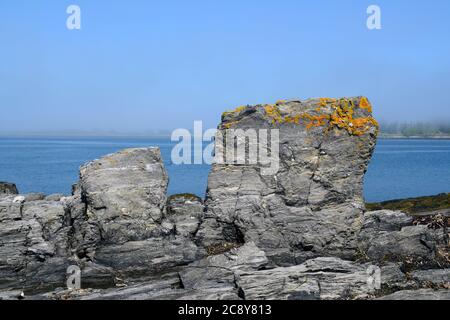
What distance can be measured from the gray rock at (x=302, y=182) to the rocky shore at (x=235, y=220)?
4cm

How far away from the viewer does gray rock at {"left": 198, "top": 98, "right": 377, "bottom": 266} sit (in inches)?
846

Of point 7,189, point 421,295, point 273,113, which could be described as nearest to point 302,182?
point 273,113

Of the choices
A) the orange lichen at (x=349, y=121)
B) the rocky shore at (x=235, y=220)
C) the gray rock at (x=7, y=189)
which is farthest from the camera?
the gray rock at (x=7, y=189)

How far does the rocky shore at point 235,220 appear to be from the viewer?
1989 cm

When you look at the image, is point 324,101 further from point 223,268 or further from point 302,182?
point 223,268

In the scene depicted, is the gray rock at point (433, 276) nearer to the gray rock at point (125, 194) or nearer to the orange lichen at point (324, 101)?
the orange lichen at point (324, 101)

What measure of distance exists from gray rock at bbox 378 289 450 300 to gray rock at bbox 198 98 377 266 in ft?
16.0

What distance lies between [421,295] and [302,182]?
7080mm

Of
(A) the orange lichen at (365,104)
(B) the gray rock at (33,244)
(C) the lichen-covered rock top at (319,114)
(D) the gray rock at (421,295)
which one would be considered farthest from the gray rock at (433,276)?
(B) the gray rock at (33,244)

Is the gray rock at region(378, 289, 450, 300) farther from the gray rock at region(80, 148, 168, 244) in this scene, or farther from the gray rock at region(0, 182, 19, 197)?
the gray rock at region(0, 182, 19, 197)

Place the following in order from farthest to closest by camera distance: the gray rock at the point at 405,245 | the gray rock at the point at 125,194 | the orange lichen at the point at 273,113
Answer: the orange lichen at the point at 273,113 < the gray rock at the point at 125,194 < the gray rock at the point at 405,245

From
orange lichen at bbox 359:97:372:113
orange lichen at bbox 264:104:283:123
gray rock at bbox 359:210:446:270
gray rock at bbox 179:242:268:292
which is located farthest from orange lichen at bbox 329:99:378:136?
gray rock at bbox 179:242:268:292

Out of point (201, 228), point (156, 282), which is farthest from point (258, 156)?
point (156, 282)

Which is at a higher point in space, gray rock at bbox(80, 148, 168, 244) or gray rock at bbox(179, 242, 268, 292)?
gray rock at bbox(80, 148, 168, 244)
